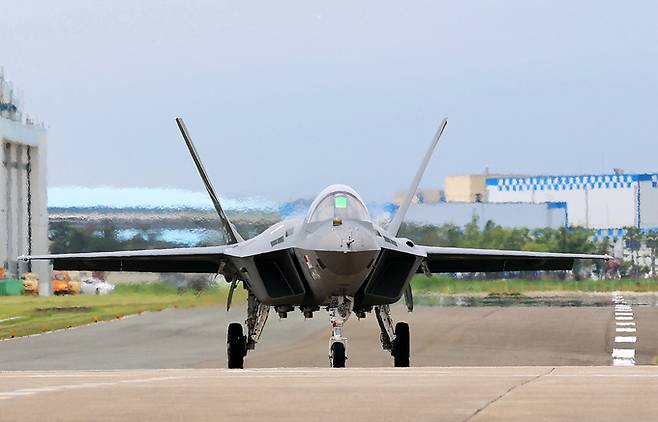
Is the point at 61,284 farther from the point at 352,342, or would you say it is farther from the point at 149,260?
the point at 149,260

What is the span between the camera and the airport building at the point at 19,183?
5406 centimetres

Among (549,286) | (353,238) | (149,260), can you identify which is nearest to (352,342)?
(149,260)

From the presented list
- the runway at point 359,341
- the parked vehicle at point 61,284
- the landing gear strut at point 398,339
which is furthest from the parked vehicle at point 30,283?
the landing gear strut at point 398,339

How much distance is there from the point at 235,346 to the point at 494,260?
479cm

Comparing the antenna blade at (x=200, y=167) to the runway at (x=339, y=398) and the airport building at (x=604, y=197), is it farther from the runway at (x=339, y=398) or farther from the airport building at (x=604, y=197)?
the airport building at (x=604, y=197)

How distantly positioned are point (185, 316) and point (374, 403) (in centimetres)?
3400

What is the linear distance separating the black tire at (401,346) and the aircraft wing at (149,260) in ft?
9.08

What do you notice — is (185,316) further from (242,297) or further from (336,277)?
(336,277)

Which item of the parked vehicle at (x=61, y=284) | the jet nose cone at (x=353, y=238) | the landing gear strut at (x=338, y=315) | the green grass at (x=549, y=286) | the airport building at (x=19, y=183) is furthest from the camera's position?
the airport building at (x=19, y=183)

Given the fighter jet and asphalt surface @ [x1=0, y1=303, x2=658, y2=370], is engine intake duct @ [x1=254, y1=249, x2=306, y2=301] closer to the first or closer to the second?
the fighter jet

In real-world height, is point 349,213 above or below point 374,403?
above

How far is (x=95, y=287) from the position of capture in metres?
42.9

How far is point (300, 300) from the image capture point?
20.5 m

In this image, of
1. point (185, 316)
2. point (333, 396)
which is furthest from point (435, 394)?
point (185, 316)
